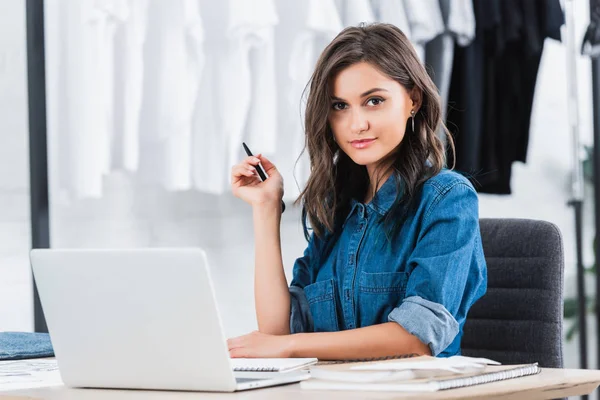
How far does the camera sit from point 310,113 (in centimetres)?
167

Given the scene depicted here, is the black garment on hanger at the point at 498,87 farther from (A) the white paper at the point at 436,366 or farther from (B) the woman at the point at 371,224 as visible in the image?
(A) the white paper at the point at 436,366

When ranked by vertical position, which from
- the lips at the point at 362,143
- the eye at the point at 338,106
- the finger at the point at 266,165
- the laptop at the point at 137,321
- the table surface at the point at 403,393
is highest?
the eye at the point at 338,106

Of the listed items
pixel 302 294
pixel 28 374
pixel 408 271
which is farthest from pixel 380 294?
pixel 28 374

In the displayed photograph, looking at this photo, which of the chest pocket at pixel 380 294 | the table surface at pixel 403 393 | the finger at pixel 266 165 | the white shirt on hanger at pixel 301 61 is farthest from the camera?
the white shirt on hanger at pixel 301 61

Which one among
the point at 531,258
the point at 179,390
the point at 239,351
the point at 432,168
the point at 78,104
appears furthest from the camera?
the point at 78,104

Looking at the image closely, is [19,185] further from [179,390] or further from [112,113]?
[179,390]

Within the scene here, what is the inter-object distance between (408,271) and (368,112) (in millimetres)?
295

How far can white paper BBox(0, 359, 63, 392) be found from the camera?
1.18m

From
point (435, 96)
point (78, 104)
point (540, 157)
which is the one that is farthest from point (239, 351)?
point (540, 157)

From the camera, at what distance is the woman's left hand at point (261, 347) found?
1.33 metres

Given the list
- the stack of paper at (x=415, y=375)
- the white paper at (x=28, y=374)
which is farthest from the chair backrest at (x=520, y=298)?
the white paper at (x=28, y=374)

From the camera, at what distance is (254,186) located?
174 centimetres

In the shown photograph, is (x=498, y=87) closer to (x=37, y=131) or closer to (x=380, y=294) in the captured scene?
(x=37, y=131)

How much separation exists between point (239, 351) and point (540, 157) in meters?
3.01
